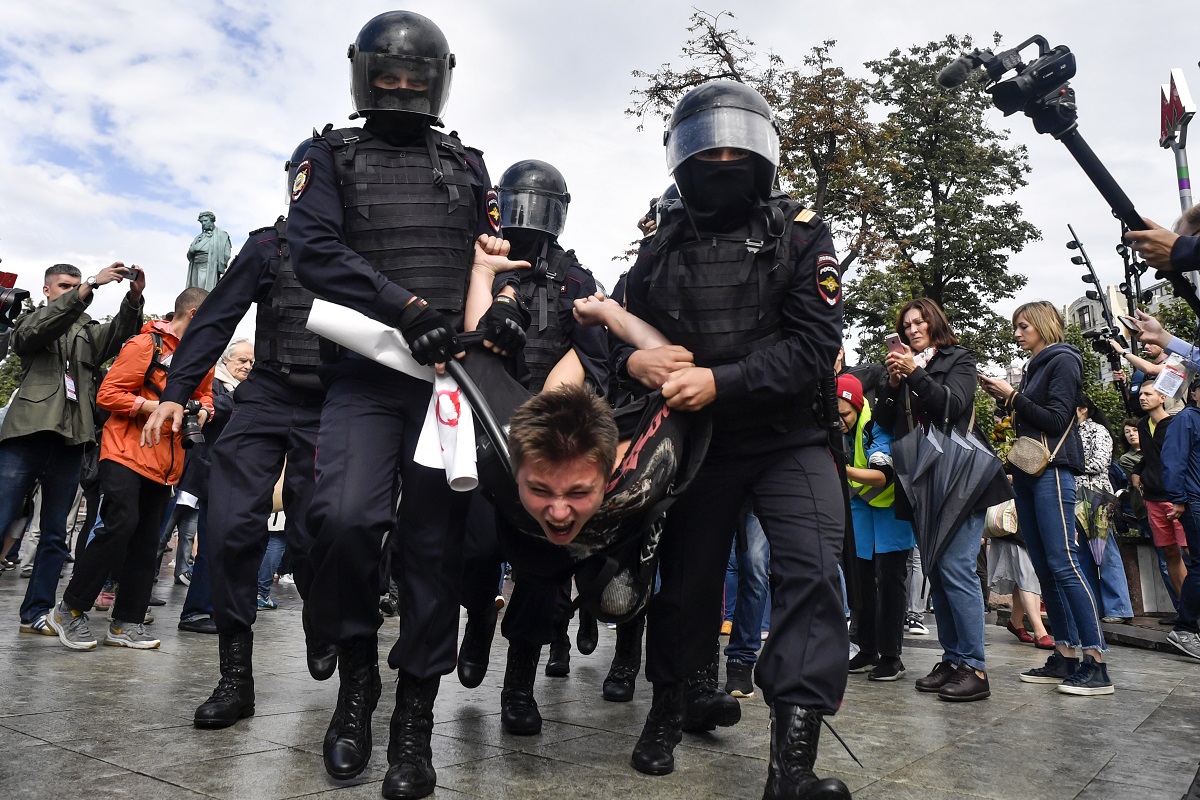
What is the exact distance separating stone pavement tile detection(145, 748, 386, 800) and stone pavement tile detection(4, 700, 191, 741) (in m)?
0.55

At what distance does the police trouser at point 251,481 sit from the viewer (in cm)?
384

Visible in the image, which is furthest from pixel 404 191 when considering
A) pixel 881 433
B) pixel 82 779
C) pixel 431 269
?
pixel 881 433

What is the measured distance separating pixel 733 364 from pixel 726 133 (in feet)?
2.53

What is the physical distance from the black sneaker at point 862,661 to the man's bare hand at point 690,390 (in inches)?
127

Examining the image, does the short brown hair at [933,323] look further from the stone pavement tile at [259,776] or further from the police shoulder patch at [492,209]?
the stone pavement tile at [259,776]

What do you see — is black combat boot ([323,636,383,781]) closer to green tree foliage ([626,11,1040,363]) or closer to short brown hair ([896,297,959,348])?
short brown hair ([896,297,959,348])

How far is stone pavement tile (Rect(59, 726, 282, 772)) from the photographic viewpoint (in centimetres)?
291

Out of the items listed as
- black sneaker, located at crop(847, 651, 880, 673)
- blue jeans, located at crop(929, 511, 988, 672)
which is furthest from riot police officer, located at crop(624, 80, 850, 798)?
black sneaker, located at crop(847, 651, 880, 673)

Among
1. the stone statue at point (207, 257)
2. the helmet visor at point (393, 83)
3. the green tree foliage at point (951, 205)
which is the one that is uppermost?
the green tree foliage at point (951, 205)

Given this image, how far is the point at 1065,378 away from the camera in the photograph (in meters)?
5.36

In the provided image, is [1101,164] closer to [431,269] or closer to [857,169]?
[431,269]

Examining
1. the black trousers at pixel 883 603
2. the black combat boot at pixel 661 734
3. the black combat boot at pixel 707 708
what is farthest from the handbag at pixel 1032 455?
the black combat boot at pixel 661 734

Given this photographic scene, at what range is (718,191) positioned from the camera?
3.29 m

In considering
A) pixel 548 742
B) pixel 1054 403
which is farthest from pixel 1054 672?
pixel 548 742
